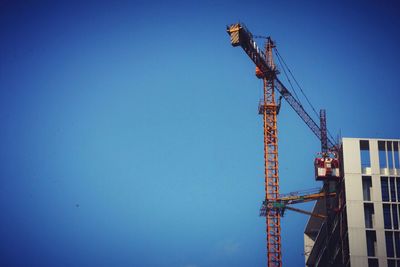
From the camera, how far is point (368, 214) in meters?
118

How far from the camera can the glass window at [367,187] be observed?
390ft

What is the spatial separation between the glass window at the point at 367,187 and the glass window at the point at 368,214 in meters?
1.28

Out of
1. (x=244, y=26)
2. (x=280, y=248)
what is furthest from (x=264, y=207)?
(x=244, y=26)

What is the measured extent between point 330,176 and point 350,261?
18466 mm

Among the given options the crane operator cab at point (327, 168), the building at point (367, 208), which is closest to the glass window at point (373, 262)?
the building at point (367, 208)

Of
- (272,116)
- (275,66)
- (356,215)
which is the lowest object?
(356,215)

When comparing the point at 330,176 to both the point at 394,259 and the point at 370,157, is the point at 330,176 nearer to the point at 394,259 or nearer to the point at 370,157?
the point at 370,157

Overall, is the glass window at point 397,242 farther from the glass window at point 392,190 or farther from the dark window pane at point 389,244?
the glass window at point 392,190

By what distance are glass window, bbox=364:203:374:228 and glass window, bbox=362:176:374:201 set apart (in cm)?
128

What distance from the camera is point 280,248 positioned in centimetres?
14075

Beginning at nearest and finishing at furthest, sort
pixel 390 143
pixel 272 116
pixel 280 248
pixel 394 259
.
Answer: pixel 394 259 < pixel 390 143 < pixel 280 248 < pixel 272 116

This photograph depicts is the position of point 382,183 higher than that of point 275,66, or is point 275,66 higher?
point 275,66

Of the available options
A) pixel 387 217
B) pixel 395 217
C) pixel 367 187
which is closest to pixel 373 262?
pixel 387 217

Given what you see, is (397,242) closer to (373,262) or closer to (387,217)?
(387,217)
